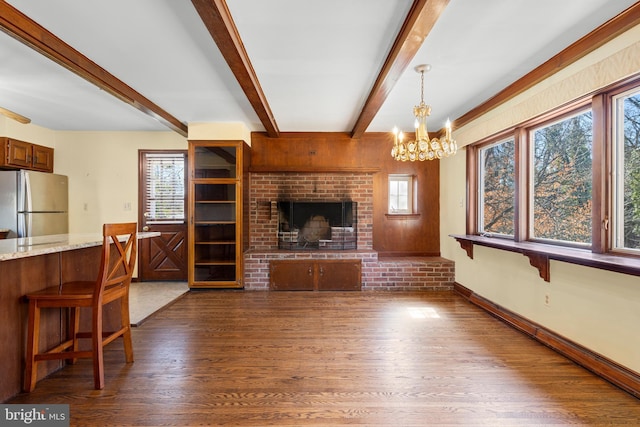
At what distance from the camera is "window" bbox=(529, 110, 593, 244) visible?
229 cm

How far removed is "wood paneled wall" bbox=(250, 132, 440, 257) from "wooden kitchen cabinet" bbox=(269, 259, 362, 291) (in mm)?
763

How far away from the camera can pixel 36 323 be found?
1765 millimetres

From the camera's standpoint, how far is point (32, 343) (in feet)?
5.73

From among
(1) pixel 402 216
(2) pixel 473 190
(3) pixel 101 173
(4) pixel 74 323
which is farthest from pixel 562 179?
(3) pixel 101 173

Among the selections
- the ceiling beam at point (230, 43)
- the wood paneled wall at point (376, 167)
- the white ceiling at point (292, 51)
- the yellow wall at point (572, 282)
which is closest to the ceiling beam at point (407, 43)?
the white ceiling at point (292, 51)

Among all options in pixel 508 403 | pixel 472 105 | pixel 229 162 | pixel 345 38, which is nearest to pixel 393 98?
pixel 472 105

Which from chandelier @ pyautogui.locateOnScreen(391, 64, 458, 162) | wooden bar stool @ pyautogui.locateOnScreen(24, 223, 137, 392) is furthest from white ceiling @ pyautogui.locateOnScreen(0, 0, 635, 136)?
wooden bar stool @ pyautogui.locateOnScreen(24, 223, 137, 392)

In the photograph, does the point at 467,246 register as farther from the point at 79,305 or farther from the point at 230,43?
the point at 79,305

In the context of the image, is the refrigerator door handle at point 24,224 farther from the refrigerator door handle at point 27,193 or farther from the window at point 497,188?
the window at point 497,188

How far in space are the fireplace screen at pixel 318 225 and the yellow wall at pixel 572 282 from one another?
1768 mm

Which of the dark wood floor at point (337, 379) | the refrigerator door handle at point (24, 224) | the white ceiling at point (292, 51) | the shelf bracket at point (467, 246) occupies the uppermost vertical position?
the white ceiling at point (292, 51)

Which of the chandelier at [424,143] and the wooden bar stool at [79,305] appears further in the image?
the chandelier at [424,143]

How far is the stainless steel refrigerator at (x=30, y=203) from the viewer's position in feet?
12.0

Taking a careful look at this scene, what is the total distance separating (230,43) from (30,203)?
3758 mm
